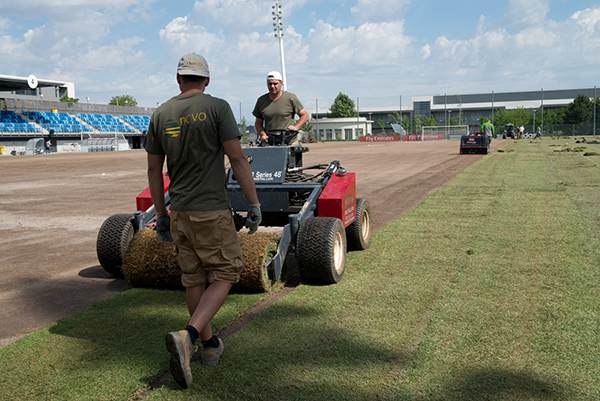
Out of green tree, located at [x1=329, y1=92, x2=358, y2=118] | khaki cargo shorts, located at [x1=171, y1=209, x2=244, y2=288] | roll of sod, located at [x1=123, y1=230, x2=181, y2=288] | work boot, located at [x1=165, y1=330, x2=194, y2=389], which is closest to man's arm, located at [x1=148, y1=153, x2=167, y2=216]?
khaki cargo shorts, located at [x1=171, y1=209, x2=244, y2=288]

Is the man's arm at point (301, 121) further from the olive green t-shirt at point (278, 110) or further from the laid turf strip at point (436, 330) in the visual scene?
the laid turf strip at point (436, 330)

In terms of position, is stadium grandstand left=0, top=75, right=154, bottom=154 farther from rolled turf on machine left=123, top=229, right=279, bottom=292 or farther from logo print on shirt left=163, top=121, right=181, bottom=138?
logo print on shirt left=163, top=121, right=181, bottom=138

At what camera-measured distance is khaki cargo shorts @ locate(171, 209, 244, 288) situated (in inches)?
156

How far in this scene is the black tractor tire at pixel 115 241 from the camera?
631cm

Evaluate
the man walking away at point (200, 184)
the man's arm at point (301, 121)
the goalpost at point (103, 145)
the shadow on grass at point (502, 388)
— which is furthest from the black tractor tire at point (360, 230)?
the goalpost at point (103, 145)

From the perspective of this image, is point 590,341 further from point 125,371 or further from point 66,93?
point 66,93

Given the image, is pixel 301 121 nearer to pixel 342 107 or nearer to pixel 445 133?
pixel 445 133

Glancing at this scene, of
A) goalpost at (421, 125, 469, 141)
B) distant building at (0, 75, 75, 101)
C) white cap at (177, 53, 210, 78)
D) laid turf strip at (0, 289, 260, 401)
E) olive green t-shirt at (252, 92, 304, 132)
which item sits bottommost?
goalpost at (421, 125, 469, 141)

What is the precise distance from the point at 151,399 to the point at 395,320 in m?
2.04

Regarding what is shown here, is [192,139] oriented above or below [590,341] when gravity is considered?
above

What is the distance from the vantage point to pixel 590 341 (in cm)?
431

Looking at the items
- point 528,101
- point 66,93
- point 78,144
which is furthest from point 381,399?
point 528,101

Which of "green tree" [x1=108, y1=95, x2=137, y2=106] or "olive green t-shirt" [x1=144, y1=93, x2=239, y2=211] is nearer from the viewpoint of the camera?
"olive green t-shirt" [x1=144, y1=93, x2=239, y2=211]

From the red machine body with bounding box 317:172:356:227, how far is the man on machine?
2.77 feet
